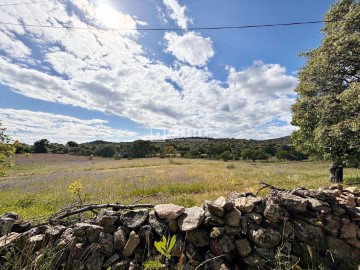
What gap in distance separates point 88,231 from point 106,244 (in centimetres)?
41

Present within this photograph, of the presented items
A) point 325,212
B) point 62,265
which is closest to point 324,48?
point 325,212

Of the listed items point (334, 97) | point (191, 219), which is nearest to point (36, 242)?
point (191, 219)

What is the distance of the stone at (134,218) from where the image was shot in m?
4.13

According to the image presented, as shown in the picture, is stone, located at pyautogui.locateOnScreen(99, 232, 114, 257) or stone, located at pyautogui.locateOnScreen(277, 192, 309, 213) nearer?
stone, located at pyautogui.locateOnScreen(99, 232, 114, 257)

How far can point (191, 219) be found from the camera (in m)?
4.05

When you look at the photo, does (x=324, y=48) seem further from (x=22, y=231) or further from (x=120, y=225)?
(x=22, y=231)

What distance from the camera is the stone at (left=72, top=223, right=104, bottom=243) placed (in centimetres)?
392

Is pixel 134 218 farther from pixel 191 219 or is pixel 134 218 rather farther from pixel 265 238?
pixel 265 238

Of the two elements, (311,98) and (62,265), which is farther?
(311,98)

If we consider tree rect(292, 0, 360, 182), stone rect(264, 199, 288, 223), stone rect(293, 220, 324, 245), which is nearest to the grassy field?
tree rect(292, 0, 360, 182)

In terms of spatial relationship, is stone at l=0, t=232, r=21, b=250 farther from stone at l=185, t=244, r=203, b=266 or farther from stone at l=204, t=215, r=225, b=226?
stone at l=204, t=215, r=225, b=226

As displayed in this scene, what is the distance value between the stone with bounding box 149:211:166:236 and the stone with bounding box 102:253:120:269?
0.80 m

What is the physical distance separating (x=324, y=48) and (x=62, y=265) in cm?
1855

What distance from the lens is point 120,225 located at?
4.23m
